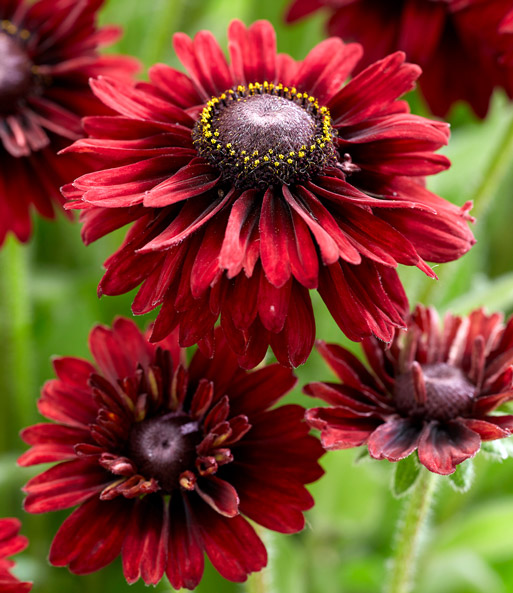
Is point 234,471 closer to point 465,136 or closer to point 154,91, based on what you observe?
point 154,91

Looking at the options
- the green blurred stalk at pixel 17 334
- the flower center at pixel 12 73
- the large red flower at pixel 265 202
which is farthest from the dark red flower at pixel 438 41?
the green blurred stalk at pixel 17 334

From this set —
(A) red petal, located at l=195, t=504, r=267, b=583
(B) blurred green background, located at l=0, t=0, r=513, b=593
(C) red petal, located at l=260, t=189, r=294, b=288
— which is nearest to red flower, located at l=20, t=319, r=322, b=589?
(A) red petal, located at l=195, t=504, r=267, b=583

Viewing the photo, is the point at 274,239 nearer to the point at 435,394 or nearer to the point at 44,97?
the point at 435,394

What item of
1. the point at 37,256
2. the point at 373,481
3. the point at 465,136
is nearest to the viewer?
the point at 373,481

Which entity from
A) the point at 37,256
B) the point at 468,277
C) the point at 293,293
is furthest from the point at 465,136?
the point at 293,293

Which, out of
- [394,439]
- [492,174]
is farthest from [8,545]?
[492,174]

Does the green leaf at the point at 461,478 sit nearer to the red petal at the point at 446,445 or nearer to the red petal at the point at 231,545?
the red petal at the point at 446,445

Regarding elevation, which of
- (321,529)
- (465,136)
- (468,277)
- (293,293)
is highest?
(293,293)
